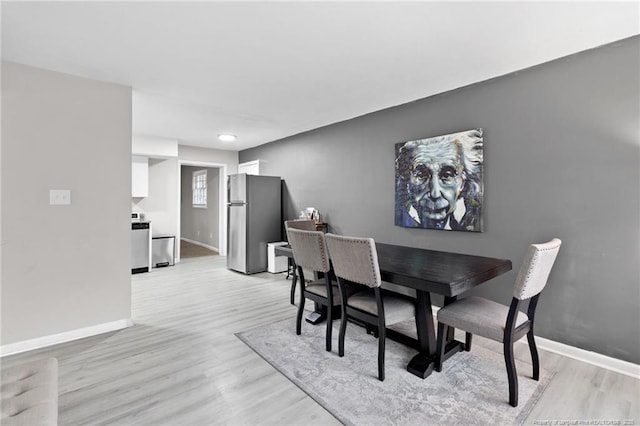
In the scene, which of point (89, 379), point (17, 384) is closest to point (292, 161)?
point (89, 379)

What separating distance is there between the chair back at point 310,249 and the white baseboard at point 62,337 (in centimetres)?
183

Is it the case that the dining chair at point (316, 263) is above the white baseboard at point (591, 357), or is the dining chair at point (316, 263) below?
above

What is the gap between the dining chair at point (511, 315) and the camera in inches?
69.7

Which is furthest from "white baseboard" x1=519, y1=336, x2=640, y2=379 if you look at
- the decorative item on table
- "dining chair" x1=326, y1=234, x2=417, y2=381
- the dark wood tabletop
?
the decorative item on table

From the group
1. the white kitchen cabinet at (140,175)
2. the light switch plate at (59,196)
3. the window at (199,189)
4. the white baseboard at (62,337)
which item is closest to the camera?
the white baseboard at (62,337)

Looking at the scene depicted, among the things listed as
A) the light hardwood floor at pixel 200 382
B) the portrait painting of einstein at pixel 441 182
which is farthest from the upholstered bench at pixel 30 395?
the portrait painting of einstein at pixel 441 182

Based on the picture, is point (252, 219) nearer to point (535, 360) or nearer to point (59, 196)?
point (59, 196)

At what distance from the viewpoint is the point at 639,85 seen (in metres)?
2.11

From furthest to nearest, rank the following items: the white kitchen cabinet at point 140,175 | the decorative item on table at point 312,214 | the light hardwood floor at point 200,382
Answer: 1. the white kitchen cabinet at point 140,175
2. the decorative item on table at point 312,214
3. the light hardwood floor at point 200,382

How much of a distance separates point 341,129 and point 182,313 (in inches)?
121

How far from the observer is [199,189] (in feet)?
26.7

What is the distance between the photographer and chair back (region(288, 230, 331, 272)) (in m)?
2.36

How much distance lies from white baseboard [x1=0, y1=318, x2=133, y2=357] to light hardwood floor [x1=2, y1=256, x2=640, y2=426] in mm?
75

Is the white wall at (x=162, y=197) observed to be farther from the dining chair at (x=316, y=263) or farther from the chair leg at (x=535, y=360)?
the chair leg at (x=535, y=360)
